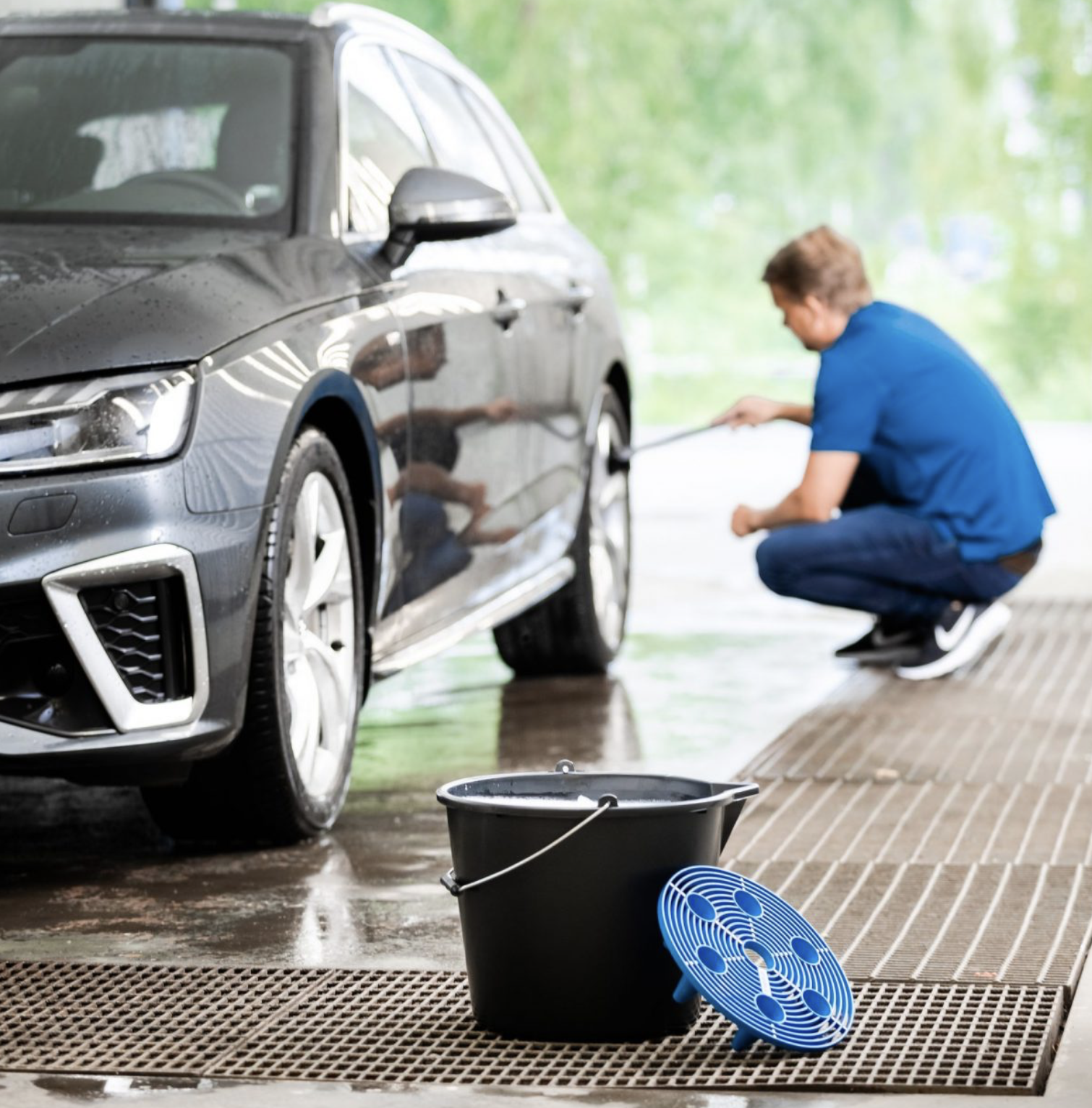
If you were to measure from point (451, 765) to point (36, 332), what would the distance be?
1.95 m

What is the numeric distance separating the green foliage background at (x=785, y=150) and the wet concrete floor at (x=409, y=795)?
14056 mm

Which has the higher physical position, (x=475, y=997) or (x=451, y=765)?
(x=475, y=997)

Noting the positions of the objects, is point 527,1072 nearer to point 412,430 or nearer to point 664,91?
point 412,430

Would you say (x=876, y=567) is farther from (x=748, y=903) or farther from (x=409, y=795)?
(x=748, y=903)

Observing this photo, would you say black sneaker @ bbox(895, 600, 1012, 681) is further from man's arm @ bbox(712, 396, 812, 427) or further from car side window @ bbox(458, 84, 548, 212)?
car side window @ bbox(458, 84, 548, 212)

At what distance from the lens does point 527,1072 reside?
3.10 m

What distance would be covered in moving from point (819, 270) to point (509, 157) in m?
1.15

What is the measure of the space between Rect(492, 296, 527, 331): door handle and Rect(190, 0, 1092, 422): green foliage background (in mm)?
15885

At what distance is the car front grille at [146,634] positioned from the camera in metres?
3.95

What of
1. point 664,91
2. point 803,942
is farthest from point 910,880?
point 664,91

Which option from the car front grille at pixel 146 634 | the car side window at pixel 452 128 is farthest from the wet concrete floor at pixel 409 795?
the car side window at pixel 452 128

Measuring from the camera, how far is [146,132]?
504cm

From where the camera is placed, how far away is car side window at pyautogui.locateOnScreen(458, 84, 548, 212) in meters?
6.45

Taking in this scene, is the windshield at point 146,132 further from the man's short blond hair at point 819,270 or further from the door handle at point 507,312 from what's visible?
the man's short blond hair at point 819,270
